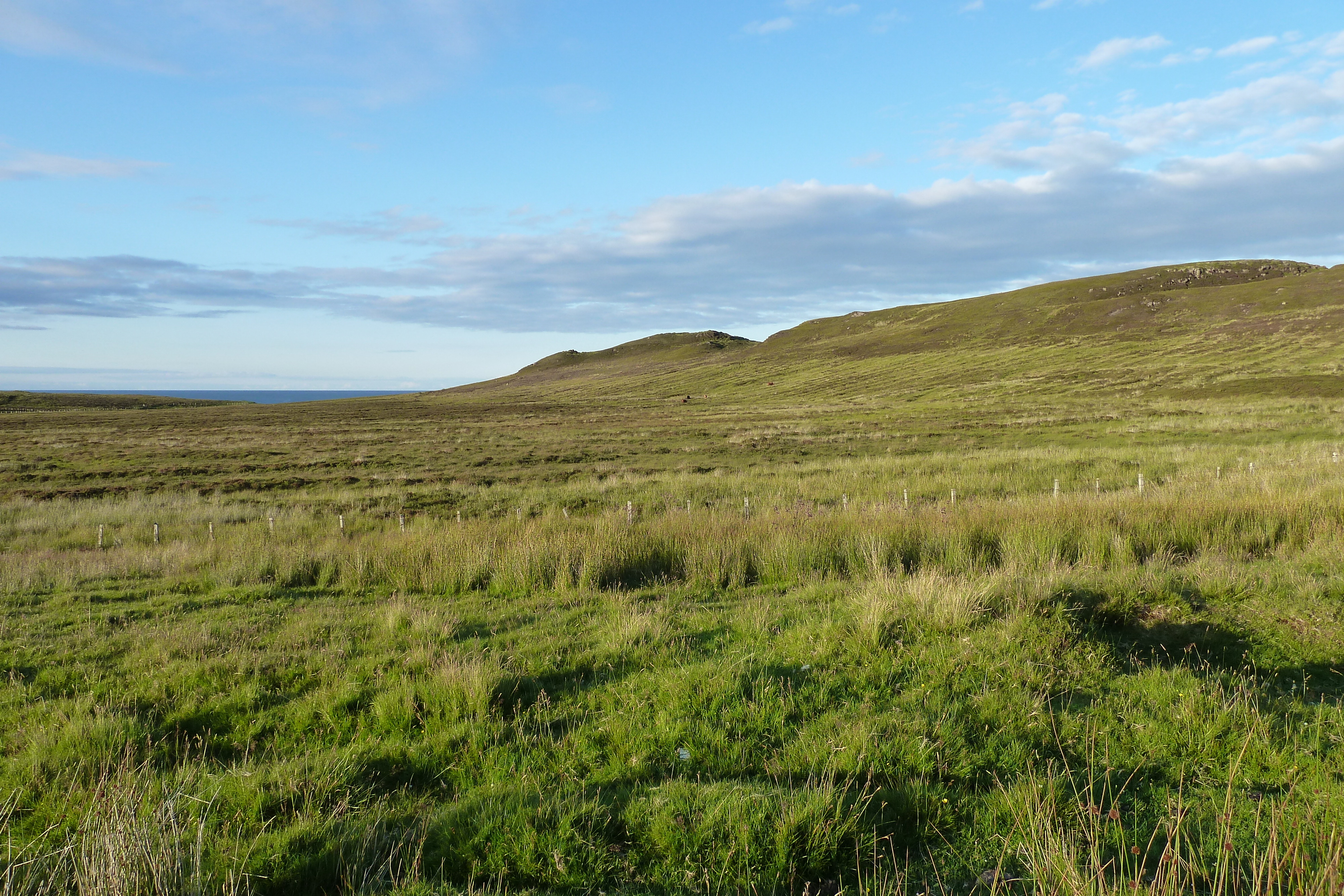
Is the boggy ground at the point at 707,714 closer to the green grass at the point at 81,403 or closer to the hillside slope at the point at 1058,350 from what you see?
the hillside slope at the point at 1058,350

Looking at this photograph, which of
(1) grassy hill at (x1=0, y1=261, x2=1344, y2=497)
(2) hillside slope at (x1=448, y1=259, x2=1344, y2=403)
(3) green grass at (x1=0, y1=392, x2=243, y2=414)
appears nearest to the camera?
(1) grassy hill at (x1=0, y1=261, x2=1344, y2=497)

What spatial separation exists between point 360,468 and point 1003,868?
116ft

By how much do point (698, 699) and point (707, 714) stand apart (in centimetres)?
29

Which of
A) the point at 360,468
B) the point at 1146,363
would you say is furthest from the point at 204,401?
the point at 1146,363

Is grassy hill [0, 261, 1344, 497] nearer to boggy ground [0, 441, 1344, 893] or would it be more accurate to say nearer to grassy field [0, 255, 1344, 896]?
grassy field [0, 255, 1344, 896]

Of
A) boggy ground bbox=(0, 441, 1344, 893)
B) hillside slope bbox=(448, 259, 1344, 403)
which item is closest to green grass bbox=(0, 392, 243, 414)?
hillside slope bbox=(448, 259, 1344, 403)

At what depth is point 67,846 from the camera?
138 inches

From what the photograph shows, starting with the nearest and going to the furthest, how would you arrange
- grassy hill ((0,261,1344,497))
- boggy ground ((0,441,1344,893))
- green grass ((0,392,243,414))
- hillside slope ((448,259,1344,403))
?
boggy ground ((0,441,1344,893)), grassy hill ((0,261,1344,497)), hillside slope ((448,259,1344,403)), green grass ((0,392,243,414))

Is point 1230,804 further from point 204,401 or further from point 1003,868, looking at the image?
point 204,401

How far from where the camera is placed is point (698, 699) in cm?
616

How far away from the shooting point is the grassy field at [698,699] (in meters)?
4.09

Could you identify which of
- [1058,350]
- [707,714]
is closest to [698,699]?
[707,714]

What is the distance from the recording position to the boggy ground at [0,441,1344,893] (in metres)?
4.07

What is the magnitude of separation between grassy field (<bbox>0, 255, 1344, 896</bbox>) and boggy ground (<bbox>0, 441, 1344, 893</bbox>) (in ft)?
0.12
